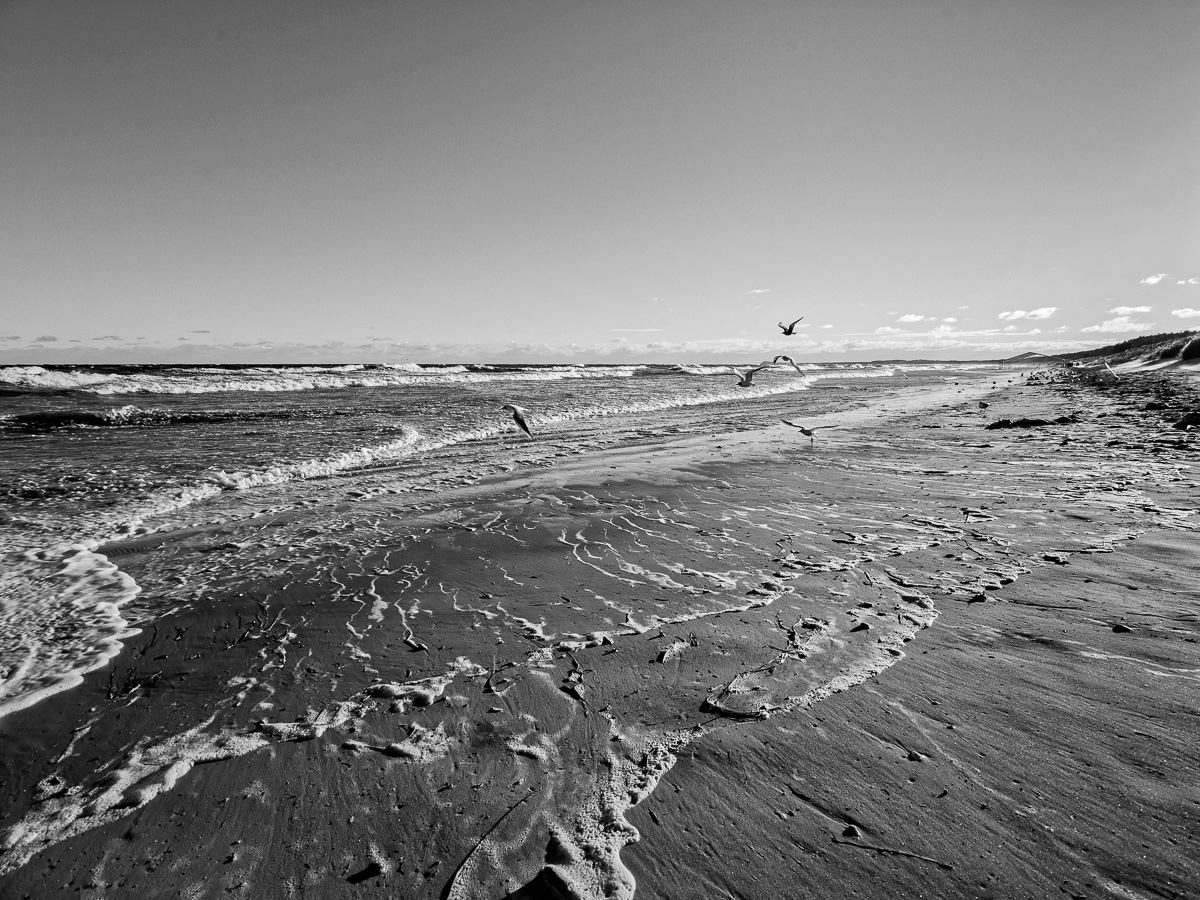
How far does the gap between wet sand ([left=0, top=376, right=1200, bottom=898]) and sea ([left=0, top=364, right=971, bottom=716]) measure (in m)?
0.41

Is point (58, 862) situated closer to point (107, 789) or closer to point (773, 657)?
point (107, 789)

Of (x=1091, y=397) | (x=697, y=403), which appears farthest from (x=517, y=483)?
(x=1091, y=397)

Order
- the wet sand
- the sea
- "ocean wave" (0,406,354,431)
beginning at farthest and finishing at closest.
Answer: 1. "ocean wave" (0,406,354,431)
2. the sea
3. the wet sand

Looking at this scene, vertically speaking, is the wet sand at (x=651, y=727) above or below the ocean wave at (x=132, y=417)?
above

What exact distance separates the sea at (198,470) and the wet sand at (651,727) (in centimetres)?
41

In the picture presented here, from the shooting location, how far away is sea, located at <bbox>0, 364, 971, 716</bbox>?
4.31 m

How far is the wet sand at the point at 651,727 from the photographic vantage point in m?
2.04

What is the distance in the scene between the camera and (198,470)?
903 centimetres

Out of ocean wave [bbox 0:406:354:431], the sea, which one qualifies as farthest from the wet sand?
ocean wave [bbox 0:406:354:431]

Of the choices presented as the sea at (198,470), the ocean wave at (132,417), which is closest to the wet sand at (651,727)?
the sea at (198,470)

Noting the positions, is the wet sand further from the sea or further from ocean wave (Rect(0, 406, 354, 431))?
ocean wave (Rect(0, 406, 354, 431))

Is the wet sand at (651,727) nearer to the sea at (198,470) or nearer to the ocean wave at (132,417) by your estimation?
the sea at (198,470)

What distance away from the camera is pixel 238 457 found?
10.1m

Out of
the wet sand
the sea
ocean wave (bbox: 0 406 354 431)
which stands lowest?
ocean wave (bbox: 0 406 354 431)
